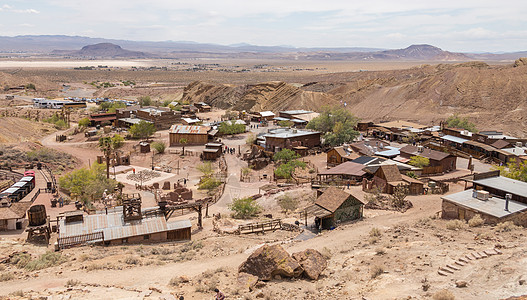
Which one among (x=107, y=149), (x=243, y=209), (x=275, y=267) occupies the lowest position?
(x=243, y=209)

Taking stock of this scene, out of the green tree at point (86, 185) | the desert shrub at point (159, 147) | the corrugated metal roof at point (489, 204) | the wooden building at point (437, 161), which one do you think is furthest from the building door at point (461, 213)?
the desert shrub at point (159, 147)

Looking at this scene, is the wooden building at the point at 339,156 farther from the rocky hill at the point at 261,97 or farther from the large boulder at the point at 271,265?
the rocky hill at the point at 261,97

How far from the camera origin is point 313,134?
56.2m

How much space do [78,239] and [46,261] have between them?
336 centimetres

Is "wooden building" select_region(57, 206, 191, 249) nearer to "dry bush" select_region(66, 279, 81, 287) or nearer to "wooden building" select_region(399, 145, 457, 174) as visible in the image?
"dry bush" select_region(66, 279, 81, 287)

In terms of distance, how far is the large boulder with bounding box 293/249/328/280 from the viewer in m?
16.7

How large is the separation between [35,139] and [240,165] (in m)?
36.1

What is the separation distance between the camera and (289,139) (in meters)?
52.6

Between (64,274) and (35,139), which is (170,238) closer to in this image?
(64,274)

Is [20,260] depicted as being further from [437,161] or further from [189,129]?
[189,129]

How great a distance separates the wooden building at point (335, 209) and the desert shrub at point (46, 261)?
1445 cm

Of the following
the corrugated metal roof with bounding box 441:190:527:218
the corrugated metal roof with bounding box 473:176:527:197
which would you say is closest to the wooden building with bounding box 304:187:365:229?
the corrugated metal roof with bounding box 441:190:527:218

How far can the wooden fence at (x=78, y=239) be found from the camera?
2233cm

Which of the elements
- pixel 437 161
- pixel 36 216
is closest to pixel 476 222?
pixel 437 161
